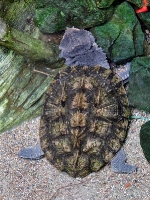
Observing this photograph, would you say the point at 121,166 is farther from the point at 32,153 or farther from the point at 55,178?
the point at 32,153

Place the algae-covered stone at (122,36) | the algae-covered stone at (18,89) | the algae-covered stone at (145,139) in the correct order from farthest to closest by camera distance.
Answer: the algae-covered stone at (18,89), the algae-covered stone at (122,36), the algae-covered stone at (145,139)

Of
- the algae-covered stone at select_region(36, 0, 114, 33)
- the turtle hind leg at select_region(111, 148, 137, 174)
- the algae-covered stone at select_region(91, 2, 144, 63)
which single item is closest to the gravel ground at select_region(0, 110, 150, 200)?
the turtle hind leg at select_region(111, 148, 137, 174)

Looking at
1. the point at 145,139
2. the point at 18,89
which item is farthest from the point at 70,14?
the point at 145,139

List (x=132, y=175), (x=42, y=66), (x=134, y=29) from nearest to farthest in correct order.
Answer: (x=132, y=175), (x=134, y=29), (x=42, y=66)

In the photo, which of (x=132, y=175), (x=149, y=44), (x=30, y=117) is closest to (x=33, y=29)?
(x=30, y=117)

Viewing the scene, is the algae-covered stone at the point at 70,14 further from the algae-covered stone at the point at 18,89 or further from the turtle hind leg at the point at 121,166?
the turtle hind leg at the point at 121,166

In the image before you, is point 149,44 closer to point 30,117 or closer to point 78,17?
point 78,17

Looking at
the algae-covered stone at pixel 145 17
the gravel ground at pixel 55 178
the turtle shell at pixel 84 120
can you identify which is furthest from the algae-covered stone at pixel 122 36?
the gravel ground at pixel 55 178
